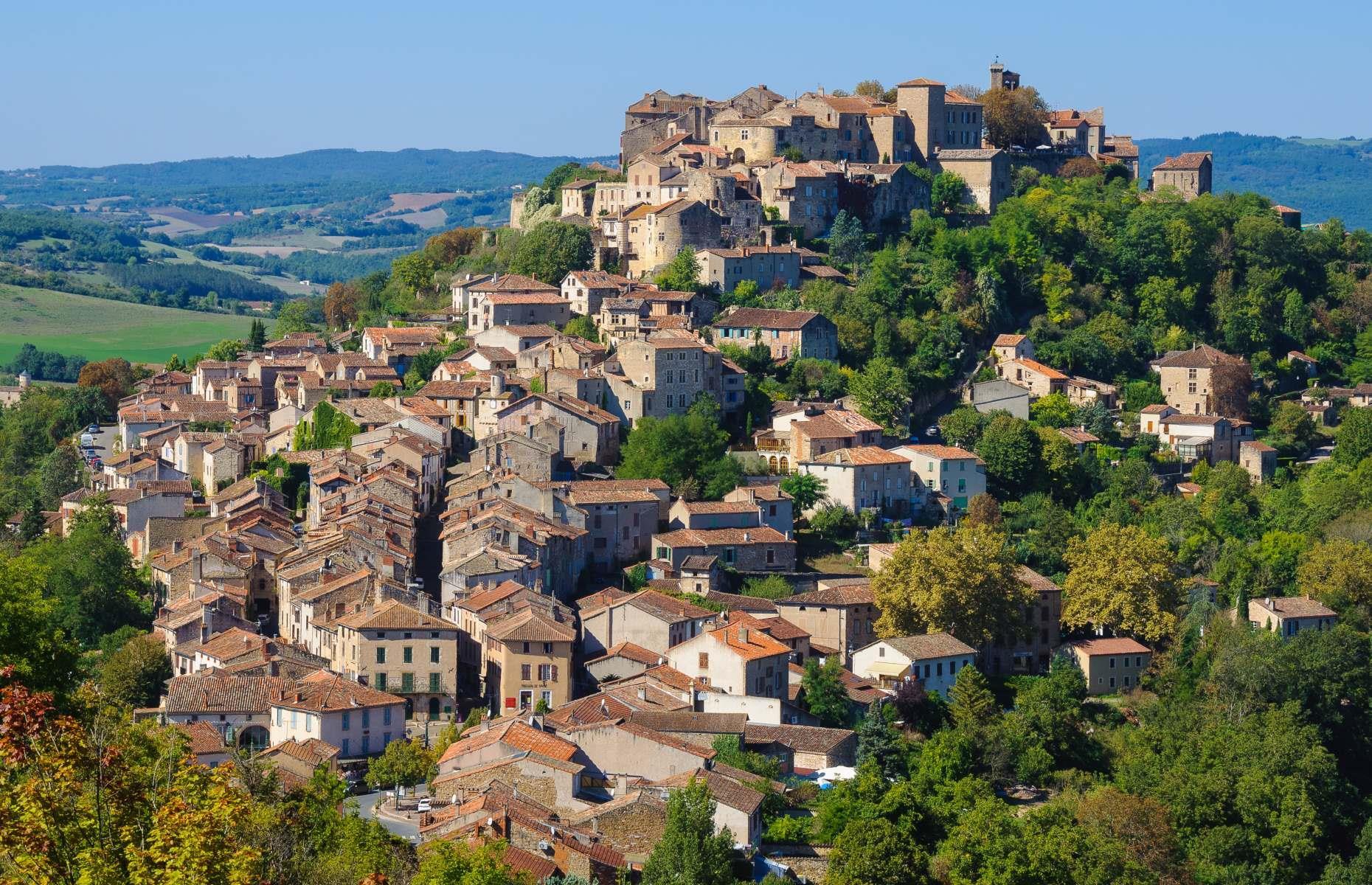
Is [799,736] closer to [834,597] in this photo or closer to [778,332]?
[834,597]

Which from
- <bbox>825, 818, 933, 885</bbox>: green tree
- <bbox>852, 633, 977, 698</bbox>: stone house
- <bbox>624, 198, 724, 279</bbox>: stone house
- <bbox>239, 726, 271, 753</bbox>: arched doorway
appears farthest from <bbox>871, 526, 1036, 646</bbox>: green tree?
<bbox>624, 198, 724, 279</bbox>: stone house

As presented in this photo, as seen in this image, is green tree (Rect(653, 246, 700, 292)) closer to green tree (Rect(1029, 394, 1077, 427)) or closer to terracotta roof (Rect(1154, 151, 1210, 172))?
green tree (Rect(1029, 394, 1077, 427))

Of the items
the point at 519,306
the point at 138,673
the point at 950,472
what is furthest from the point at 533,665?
the point at 519,306

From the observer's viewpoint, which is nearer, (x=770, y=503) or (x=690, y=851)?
(x=690, y=851)

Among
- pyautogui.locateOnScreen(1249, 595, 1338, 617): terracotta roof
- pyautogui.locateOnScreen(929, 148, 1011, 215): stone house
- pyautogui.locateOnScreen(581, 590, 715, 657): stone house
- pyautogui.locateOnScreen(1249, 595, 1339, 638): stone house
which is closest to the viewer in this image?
pyautogui.locateOnScreen(581, 590, 715, 657): stone house

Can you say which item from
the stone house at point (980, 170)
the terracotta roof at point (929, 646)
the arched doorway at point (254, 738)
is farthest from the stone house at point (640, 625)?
the stone house at point (980, 170)

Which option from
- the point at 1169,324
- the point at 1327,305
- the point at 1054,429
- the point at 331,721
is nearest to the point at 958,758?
the point at 331,721

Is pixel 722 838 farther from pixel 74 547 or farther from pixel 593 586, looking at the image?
pixel 74 547

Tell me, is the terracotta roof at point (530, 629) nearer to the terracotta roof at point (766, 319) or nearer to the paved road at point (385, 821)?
the paved road at point (385, 821)
